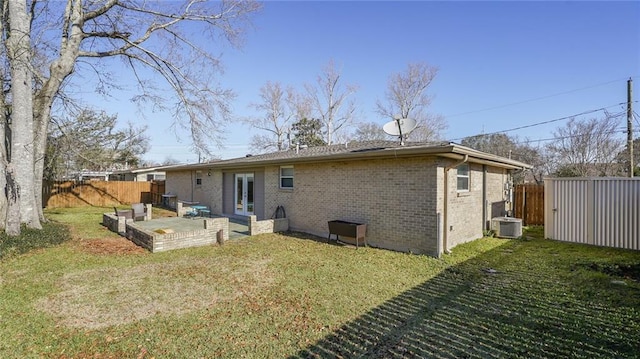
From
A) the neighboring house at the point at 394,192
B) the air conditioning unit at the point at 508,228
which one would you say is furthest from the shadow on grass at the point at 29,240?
the air conditioning unit at the point at 508,228

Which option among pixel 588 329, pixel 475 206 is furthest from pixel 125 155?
pixel 588 329

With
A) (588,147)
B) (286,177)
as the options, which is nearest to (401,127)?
(286,177)

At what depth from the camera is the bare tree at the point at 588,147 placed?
22156mm

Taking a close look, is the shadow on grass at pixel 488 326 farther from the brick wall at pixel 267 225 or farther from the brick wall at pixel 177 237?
the brick wall at pixel 267 225

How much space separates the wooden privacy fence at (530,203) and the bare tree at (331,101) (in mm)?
17765

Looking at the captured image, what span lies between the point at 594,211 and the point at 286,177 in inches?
407

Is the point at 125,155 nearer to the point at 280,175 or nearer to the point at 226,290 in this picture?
the point at 280,175

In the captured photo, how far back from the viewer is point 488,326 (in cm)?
394

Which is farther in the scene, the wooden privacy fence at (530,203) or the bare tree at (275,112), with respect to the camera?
the bare tree at (275,112)

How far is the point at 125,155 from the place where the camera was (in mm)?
26281

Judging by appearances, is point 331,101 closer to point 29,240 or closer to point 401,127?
point 401,127

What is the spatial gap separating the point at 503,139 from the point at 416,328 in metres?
33.8

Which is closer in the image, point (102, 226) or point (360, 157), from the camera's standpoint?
point (360, 157)

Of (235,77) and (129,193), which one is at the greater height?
(235,77)
